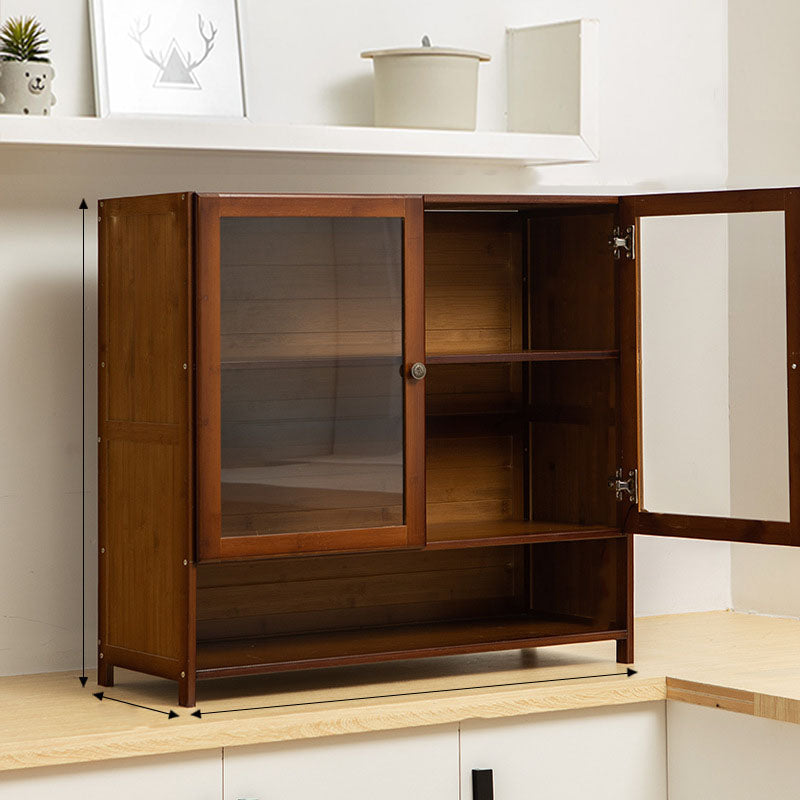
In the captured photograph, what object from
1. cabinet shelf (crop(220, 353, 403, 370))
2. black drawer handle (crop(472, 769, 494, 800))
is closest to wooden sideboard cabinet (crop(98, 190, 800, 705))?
cabinet shelf (crop(220, 353, 403, 370))

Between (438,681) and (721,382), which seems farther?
(721,382)

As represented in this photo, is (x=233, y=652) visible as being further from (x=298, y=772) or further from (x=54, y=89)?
(x=54, y=89)

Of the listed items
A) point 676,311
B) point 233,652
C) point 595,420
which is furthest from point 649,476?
point 233,652

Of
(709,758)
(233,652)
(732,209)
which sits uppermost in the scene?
(732,209)

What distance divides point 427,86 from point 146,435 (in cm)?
96

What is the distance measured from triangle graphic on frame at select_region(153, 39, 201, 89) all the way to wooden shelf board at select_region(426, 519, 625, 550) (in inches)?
42.3

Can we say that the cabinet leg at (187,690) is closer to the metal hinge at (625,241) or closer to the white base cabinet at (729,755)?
the white base cabinet at (729,755)

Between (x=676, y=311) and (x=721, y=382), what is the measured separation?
0.29m

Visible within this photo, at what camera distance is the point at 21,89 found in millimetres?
2662

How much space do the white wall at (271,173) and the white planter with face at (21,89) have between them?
0.62 feet

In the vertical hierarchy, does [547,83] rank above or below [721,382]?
above

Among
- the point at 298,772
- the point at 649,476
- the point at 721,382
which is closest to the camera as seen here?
the point at 298,772

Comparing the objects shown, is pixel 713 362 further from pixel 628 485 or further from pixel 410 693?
pixel 410 693

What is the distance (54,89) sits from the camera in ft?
9.37
